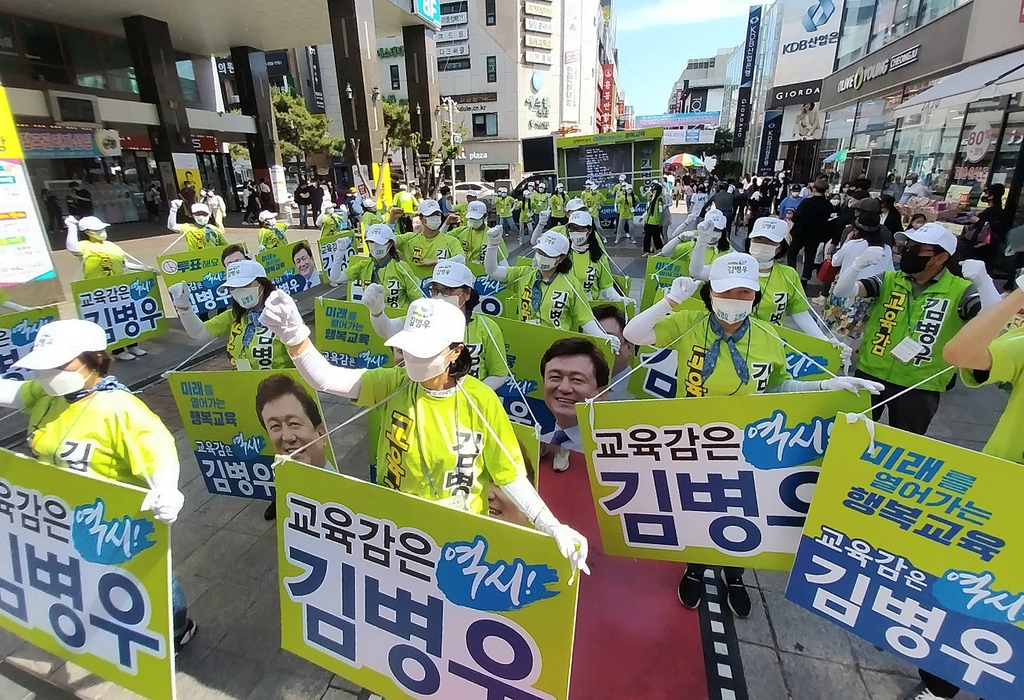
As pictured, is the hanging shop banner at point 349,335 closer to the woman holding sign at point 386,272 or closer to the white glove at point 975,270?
the woman holding sign at point 386,272

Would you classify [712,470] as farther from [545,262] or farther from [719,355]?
[545,262]

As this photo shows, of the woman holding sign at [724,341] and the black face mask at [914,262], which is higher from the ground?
the black face mask at [914,262]

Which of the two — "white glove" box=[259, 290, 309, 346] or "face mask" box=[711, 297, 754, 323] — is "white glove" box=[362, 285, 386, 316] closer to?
"white glove" box=[259, 290, 309, 346]

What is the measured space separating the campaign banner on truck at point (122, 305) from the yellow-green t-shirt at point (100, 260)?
549 mm

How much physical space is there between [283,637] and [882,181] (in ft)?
65.7

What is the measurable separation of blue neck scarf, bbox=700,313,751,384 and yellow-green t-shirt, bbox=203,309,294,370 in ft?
9.70

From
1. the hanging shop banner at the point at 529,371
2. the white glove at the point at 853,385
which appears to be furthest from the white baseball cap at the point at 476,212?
the white glove at the point at 853,385

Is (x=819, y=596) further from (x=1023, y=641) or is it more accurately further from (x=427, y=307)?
(x=427, y=307)

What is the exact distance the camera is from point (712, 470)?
2934 mm

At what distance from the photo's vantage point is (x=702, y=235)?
5.14 m

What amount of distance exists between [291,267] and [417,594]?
8557 millimetres

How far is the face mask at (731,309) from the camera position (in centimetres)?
311

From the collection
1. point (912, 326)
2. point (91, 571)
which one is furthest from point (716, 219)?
point (91, 571)

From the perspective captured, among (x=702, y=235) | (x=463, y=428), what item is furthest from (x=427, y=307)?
(x=702, y=235)
